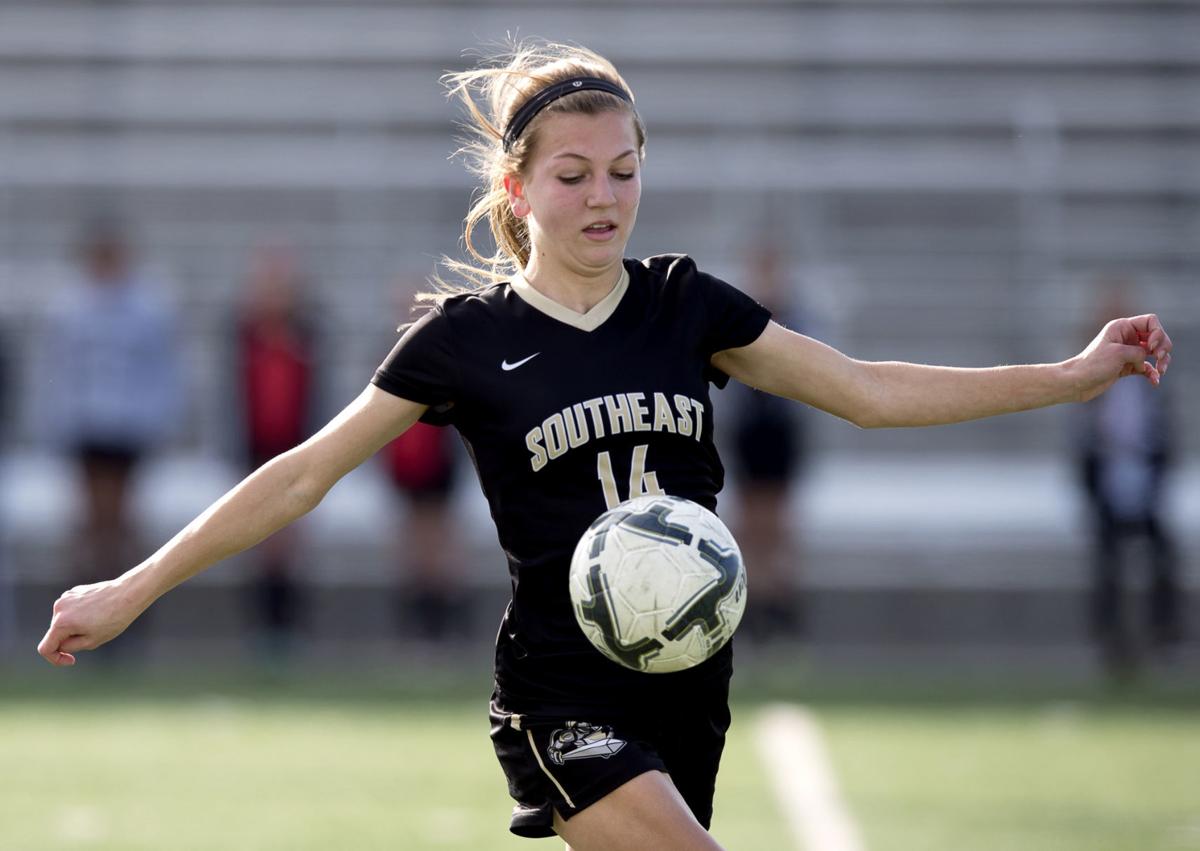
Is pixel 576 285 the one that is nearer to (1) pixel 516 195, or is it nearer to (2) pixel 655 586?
(1) pixel 516 195

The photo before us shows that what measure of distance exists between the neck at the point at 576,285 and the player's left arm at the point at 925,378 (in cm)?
27

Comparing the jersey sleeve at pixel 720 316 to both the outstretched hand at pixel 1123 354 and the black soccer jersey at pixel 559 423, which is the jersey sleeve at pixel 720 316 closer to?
the black soccer jersey at pixel 559 423

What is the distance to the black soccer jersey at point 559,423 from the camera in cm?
332

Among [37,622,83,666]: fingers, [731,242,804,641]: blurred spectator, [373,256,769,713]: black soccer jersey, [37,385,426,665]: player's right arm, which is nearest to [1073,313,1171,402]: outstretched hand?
[373,256,769,713]: black soccer jersey

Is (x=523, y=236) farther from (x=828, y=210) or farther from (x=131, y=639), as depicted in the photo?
(x=828, y=210)

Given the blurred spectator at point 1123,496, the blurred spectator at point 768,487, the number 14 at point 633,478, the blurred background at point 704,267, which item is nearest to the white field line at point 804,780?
the blurred background at point 704,267

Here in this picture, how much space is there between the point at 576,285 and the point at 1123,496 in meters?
6.54

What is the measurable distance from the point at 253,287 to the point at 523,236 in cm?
657

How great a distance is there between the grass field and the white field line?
0.06 m

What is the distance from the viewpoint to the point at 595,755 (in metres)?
3.23

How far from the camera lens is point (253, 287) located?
10047 mm

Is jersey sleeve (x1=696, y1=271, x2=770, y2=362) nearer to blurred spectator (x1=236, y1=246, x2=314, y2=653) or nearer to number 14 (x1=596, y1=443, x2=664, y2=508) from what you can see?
number 14 (x1=596, y1=443, x2=664, y2=508)

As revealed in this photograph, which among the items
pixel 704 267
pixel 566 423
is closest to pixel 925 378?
pixel 566 423

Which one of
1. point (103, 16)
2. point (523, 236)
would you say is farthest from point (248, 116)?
point (523, 236)
